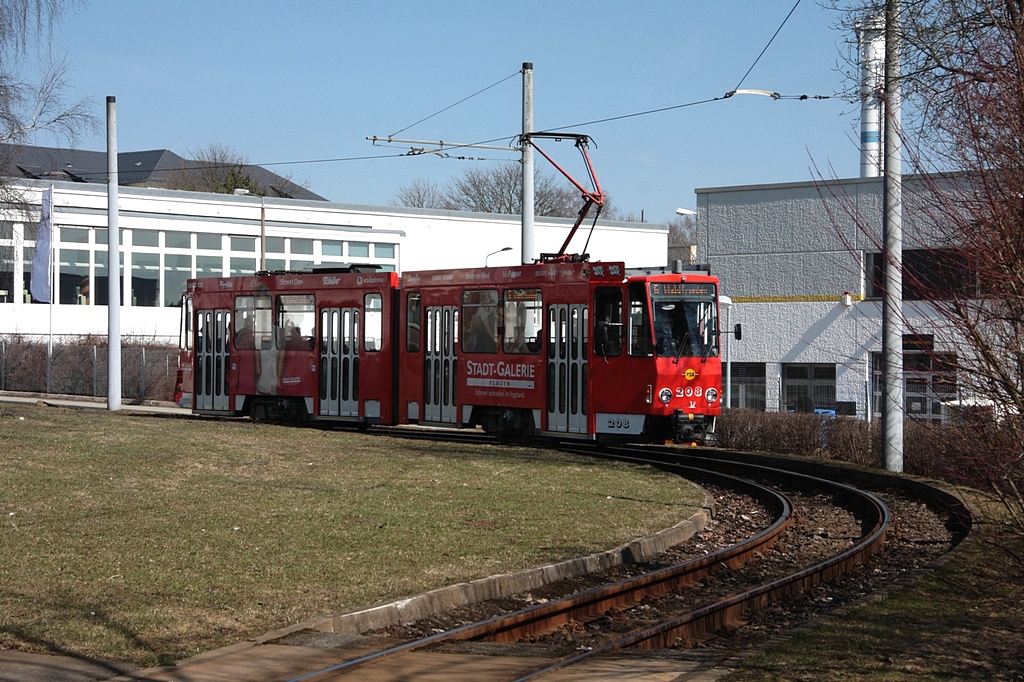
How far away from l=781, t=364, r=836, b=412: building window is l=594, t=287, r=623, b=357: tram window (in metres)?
13.5

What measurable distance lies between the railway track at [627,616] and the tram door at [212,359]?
17357 mm

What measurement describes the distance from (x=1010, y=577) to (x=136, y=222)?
160ft

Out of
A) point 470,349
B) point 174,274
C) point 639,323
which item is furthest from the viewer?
point 174,274

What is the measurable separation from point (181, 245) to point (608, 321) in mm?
37690

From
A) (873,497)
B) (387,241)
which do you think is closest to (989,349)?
(873,497)

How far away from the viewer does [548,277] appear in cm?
2192

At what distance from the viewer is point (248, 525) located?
39.1 feet

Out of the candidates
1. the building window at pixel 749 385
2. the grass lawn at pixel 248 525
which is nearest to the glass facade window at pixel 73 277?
the building window at pixel 749 385

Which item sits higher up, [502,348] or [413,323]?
[413,323]

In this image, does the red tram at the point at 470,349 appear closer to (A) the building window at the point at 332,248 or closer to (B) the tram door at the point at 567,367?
(B) the tram door at the point at 567,367

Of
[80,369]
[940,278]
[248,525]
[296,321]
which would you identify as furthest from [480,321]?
[80,369]

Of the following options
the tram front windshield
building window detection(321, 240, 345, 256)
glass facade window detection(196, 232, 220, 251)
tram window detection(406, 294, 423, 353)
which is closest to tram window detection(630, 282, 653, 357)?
the tram front windshield

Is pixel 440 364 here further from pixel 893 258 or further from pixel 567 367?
pixel 893 258

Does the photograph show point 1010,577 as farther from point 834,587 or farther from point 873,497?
point 873,497
